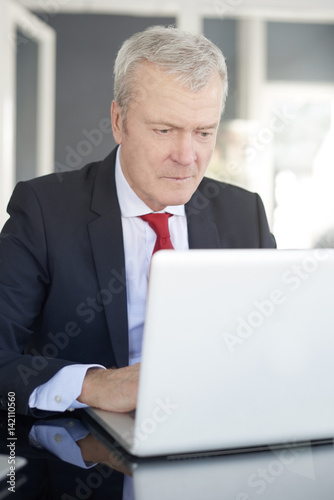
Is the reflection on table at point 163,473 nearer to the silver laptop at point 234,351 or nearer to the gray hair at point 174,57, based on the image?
the silver laptop at point 234,351

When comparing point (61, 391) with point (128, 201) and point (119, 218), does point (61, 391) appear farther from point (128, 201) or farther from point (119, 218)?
point (128, 201)

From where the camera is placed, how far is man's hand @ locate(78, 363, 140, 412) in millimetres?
1203

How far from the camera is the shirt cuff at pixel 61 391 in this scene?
4.25ft

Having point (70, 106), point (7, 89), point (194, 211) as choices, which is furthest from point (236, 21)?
point (194, 211)

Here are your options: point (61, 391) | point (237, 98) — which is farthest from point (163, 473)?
point (237, 98)

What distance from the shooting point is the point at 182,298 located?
94 centimetres

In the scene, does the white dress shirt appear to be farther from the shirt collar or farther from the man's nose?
the man's nose

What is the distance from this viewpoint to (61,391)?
1305 millimetres

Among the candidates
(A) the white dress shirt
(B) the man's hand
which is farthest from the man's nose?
(B) the man's hand

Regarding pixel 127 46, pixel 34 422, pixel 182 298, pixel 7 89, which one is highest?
pixel 7 89

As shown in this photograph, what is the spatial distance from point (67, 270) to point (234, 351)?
0.94 m

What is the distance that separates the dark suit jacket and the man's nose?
0.26m

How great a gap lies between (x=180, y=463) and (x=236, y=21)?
215 inches

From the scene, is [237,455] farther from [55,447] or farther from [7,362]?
[7,362]
